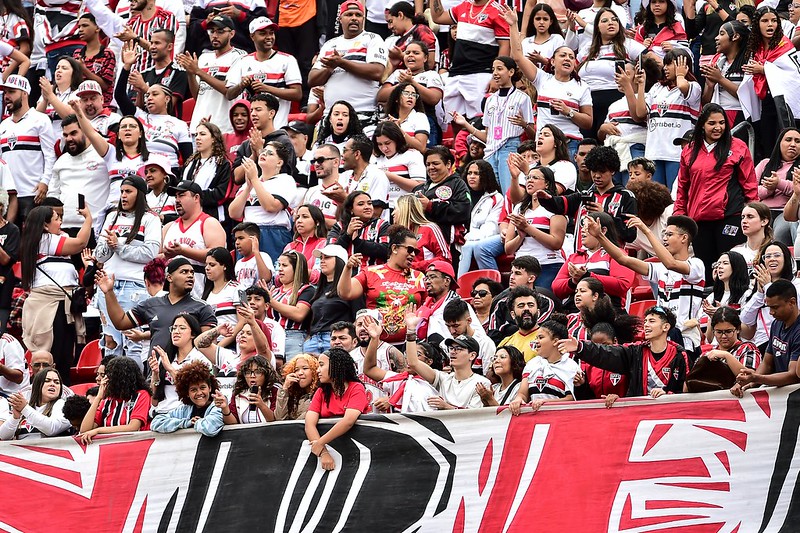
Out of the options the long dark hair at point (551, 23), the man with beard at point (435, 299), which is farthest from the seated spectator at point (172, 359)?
the long dark hair at point (551, 23)

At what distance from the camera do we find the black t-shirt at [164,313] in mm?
12531

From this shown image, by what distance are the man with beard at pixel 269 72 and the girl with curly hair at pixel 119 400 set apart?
5.59m

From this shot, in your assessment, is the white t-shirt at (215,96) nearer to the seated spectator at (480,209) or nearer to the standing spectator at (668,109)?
the seated spectator at (480,209)

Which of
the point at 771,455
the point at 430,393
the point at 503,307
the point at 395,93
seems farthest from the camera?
the point at 395,93

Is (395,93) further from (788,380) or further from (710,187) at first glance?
(788,380)

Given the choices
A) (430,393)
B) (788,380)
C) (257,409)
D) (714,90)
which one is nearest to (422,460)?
(430,393)

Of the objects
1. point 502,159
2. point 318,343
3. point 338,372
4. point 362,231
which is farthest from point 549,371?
point 502,159

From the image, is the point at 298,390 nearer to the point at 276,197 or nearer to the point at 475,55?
the point at 276,197

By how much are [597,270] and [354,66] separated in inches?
190

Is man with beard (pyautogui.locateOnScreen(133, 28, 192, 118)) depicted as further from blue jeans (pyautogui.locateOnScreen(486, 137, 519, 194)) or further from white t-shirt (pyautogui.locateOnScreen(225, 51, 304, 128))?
blue jeans (pyautogui.locateOnScreen(486, 137, 519, 194))

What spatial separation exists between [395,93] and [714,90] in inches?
120

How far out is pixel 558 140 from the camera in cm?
1426

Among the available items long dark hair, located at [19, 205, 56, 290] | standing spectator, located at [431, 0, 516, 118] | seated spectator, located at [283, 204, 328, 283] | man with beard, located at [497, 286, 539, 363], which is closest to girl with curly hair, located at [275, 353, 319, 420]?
man with beard, located at [497, 286, 539, 363]

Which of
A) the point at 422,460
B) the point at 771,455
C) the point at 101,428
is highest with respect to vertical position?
the point at 771,455
